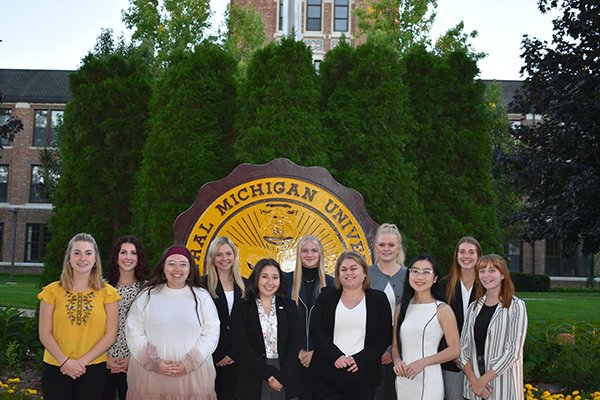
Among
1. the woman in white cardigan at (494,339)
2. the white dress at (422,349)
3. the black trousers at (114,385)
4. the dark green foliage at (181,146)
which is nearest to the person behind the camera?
the woman in white cardigan at (494,339)

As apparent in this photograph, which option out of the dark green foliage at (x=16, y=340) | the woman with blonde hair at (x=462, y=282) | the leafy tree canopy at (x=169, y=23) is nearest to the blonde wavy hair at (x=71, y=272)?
the woman with blonde hair at (x=462, y=282)

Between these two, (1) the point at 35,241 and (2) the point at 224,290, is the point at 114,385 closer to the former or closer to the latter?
(2) the point at 224,290

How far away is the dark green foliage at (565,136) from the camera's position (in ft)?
38.1

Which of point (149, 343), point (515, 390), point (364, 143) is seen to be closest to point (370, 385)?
point (515, 390)

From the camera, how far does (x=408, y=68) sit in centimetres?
970

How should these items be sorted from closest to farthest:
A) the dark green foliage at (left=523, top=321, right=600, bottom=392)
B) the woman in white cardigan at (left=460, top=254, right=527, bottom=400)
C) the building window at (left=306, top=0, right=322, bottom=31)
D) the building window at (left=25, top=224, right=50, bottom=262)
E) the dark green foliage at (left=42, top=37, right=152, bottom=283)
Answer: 1. the woman in white cardigan at (left=460, top=254, right=527, bottom=400)
2. the dark green foliage at (left=523, top=321, right=600, bottom=392)
3. the dark green foliage at (left=42, top=37, right=152, bottom=283)
4. the building window at (left=306, top=0, right=322, bottom=31)
5. the building window at (left=25, top=224, right=50, bottom=262)

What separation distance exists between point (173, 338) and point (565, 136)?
8.95 meters

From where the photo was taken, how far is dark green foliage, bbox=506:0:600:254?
11.6 meters

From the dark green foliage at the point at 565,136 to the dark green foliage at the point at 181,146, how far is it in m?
5.62

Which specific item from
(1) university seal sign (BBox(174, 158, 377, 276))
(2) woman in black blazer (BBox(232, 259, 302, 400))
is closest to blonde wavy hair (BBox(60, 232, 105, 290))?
(2) woman in black blazer (BBox(232, 259, 302, 400))

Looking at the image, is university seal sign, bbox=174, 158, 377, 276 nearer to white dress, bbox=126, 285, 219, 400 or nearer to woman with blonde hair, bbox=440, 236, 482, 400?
woman with blonde hair, bbox=440, 236, 482, 400

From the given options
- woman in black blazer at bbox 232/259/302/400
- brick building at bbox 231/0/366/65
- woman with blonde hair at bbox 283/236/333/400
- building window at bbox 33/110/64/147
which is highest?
brick building at bbox 231/0/366/65

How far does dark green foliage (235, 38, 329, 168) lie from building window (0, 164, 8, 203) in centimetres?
2957

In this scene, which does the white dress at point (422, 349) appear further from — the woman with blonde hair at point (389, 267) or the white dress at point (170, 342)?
the white dress at point (170, 342)
